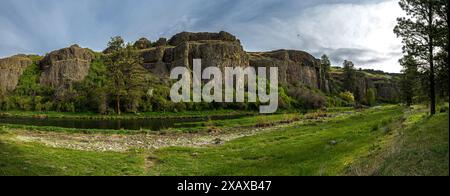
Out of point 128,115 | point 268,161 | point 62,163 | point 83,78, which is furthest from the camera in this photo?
point 83,78

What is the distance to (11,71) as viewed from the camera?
15988cm

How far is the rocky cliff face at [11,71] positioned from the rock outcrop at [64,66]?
900cm

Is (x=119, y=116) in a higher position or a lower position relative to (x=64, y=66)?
lower

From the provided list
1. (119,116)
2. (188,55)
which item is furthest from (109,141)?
(188,55)

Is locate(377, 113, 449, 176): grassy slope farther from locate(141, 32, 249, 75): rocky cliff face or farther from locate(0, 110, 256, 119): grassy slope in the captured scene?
locate(141, 32, 249, 75): rocky cliff face

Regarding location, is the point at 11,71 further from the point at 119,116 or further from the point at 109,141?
the point at 109,141

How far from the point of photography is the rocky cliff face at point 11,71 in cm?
15325

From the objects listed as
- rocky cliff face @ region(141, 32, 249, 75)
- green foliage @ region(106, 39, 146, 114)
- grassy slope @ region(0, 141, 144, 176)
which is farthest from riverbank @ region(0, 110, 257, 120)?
grassy slope @ region(0, 141, 144, 176)

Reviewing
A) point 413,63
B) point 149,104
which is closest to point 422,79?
point 413,63

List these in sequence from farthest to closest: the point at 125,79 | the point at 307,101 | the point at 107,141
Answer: the point at 307,101, the point at 125,79, the point at 107,141

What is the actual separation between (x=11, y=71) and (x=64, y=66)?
23.1 meters
